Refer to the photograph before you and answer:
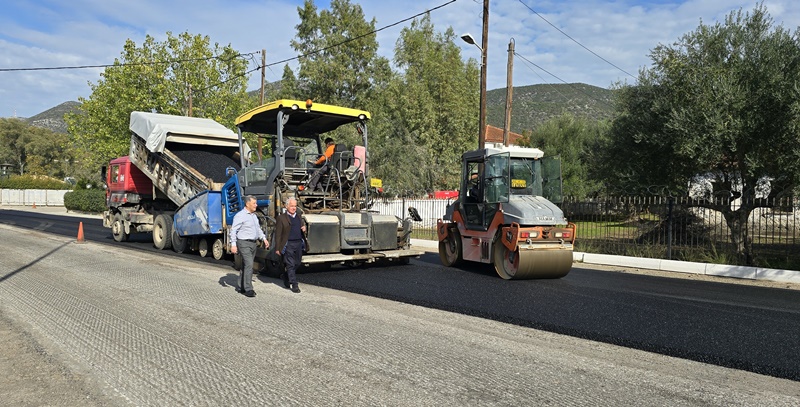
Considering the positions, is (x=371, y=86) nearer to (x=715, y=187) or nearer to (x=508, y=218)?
(x=715, y=187)

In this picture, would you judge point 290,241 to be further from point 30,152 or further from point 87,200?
point 30,152

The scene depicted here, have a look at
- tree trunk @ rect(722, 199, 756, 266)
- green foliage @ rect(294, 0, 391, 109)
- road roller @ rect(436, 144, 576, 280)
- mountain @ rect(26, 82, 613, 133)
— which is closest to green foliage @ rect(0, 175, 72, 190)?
green foliage @ rect(294, 0, 391, 109)

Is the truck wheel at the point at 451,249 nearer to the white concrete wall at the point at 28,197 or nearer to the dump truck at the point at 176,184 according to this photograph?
the dump truck at the point at 176,184

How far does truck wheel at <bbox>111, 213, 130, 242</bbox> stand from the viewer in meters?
16.8

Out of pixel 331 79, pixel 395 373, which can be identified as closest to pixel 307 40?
pixel 331 79

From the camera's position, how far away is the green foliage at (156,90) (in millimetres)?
31781

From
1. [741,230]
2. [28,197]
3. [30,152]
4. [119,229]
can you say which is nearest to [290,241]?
[741,230]

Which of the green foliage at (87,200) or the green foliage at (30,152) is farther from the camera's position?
the green foliage at (30,152)

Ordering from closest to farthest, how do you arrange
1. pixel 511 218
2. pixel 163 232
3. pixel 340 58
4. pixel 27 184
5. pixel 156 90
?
pixel 511 218 < pixel 163 232 < pixel 156 90 < pixel 340 58 < pixel 27 184

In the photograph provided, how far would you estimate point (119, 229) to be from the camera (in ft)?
55.5

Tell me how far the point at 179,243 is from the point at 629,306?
409 inches

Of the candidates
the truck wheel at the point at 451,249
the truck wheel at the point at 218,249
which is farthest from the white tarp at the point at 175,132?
the truck wheel at the point at 451,249

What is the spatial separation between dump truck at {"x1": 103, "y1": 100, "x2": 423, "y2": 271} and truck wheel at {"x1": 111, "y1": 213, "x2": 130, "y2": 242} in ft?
3.18

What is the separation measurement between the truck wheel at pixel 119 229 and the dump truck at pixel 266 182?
38.2 inches
